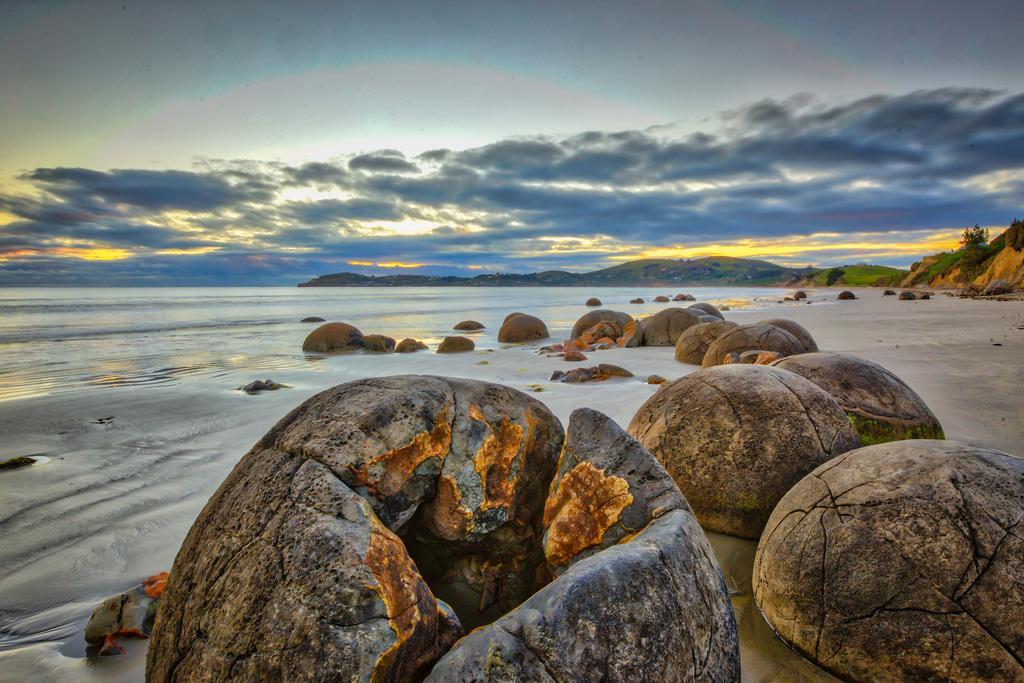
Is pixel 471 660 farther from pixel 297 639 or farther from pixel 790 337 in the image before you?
pixel 790 337

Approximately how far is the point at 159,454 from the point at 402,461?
643 centimetres

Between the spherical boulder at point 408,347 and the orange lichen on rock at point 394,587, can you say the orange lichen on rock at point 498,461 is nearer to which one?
the orange lichen on rock at point 394,587

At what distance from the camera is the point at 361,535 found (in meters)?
1.99

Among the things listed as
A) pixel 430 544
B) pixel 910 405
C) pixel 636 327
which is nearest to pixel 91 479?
Answer: pixel 430 544

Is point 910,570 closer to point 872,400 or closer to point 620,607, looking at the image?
point 620,607

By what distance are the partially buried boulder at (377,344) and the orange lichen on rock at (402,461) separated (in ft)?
52.3

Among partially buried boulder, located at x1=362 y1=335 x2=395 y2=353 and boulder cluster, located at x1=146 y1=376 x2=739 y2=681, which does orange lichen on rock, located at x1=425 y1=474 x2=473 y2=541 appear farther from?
partially buried boulder, located at x1=362 y1=335 x2=395 y2=353

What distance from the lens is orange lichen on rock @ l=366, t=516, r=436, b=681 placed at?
1.83 m

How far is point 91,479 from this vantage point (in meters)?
6.05

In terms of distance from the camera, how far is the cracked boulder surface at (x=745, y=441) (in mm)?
3953

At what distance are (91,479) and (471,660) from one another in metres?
6.66

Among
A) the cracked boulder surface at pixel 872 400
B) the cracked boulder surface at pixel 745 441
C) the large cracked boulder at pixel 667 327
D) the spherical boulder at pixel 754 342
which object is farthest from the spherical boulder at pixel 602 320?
the cracked boulder surface at pixel 745 441

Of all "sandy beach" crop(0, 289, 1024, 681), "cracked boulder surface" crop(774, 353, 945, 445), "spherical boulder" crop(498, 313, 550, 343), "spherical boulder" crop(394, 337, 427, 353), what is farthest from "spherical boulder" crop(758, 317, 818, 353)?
"spherical boulder" crop(394, 337, 427, 353)

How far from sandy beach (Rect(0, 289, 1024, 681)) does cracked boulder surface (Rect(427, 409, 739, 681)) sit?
1.21 meters
